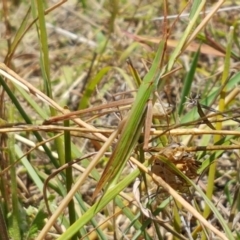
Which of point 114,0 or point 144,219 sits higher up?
point 114,0

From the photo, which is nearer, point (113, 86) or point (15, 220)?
point (15, 220)

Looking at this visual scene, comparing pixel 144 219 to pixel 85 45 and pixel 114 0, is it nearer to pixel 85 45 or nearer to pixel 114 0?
pixel 114 0

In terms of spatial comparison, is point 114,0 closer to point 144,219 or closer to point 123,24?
point 123,24

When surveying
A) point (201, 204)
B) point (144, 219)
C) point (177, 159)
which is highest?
point (177, 159)

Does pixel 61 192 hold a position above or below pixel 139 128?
below

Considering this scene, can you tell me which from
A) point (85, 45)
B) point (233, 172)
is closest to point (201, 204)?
point (233, 172)

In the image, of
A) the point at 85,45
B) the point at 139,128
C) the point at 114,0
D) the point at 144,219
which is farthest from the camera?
the point at 85,45

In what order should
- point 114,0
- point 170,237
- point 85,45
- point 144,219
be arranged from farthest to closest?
point 85,45, point 114,0, point 170,237, point 144,219

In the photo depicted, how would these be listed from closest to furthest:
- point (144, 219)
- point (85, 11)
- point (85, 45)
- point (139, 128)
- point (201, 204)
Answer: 1. point (139, 128)
2. point (144, 219)
3. point (201, 204)
4. point (85, 45)
5. point (85, 11)

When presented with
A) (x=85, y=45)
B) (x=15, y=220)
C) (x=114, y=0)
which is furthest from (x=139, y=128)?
(x=85, y=45)
